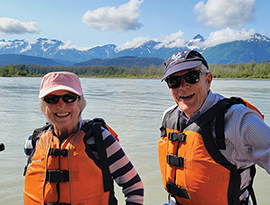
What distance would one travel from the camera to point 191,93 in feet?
6.26

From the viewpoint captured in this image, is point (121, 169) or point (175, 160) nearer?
point (121, 169)

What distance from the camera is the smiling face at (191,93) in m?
1.89

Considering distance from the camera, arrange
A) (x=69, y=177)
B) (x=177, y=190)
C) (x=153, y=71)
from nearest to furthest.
Result: (x=69, y=177) → (x=177, y=190) → (x=153, y=71)

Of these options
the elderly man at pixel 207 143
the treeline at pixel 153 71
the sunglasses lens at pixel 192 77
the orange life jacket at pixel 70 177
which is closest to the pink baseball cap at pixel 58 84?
the orange life jacket at pixel 70 177

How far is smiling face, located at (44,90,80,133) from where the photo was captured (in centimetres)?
177

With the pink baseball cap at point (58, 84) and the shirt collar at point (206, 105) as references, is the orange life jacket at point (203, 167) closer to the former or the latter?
the shirt collar at point (206, 105)

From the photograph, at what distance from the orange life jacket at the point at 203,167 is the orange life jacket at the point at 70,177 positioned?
53 centimetres

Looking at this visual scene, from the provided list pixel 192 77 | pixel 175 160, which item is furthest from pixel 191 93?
pixel 175 160


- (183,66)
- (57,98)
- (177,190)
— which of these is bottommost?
(177,190)

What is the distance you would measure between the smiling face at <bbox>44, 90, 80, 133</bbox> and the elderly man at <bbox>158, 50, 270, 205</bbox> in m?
0.67

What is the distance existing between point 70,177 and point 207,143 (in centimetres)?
91

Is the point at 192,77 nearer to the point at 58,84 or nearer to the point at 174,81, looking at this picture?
the point at 174,81

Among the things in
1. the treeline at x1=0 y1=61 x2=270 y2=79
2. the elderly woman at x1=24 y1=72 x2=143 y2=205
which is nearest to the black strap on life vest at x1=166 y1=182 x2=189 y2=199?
the elderly woman at x1=24 y1=72 x2=143 y2=205

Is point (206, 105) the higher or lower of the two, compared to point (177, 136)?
higher
